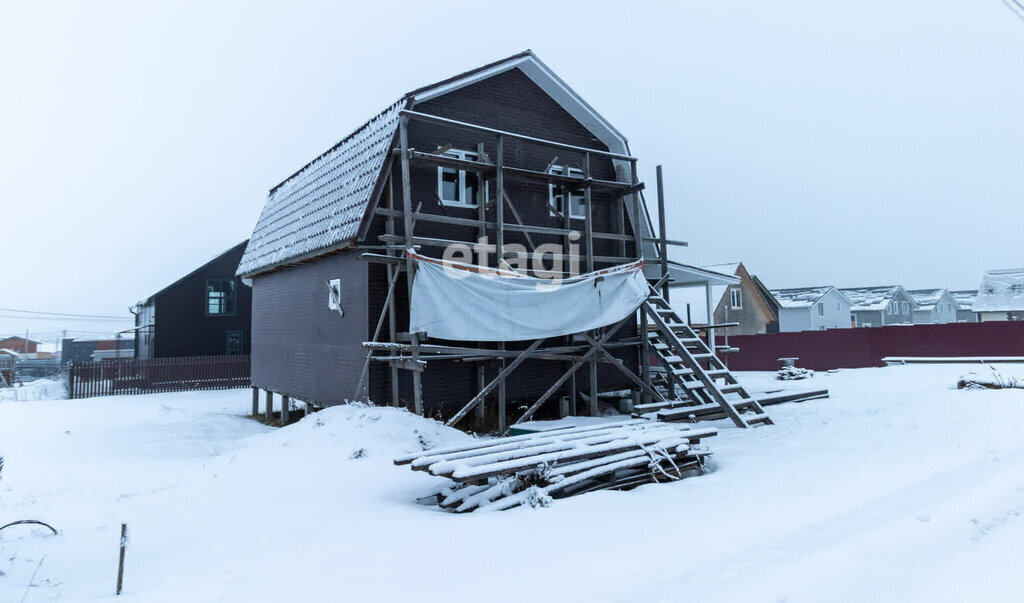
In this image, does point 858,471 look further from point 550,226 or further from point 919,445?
point 550,226

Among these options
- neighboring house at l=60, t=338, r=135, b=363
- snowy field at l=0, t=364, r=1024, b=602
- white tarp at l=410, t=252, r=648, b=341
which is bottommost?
snowy field at l=0, t=364, r=1024, b=602

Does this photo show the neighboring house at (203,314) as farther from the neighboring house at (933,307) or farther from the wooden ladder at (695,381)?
the neighboring house at (933,307)

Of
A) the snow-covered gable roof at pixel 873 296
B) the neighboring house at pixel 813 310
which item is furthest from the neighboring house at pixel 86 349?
the snow-covered gable roof at pixel 873 296

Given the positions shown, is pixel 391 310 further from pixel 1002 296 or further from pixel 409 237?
pixel 1002 296

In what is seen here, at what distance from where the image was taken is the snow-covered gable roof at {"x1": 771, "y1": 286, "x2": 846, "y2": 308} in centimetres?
4381

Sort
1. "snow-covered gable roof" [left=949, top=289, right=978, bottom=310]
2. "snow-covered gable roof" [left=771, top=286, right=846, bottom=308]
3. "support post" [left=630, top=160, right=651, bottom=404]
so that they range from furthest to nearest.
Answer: "snow-covered gable roof" [left=949, top=289, right=978, bottom=310] → "snow-covered gable roof" [left=771, top=286, right=846, bottom=308] → "support post" [left=630, top=160, right=651, bottom=404]

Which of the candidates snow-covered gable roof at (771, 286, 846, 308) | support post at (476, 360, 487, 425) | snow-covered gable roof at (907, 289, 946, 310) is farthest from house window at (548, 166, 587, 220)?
snow-covered gable roof at (907, 289, 946, 310)

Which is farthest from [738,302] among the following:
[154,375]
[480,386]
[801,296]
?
[154,375]

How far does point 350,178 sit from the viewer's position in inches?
437

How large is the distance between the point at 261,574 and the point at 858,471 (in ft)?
19.8

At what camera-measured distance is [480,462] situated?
5836 mm

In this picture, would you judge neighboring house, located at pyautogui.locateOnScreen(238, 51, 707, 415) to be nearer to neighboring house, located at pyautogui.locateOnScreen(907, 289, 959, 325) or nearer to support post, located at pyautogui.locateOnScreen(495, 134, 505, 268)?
support post, located at pyautogui.locateOnScreen(495, 134, 505, 268)

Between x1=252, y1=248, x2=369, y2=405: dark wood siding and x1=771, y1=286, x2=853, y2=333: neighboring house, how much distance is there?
38.6 meters

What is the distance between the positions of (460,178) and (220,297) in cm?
2133
